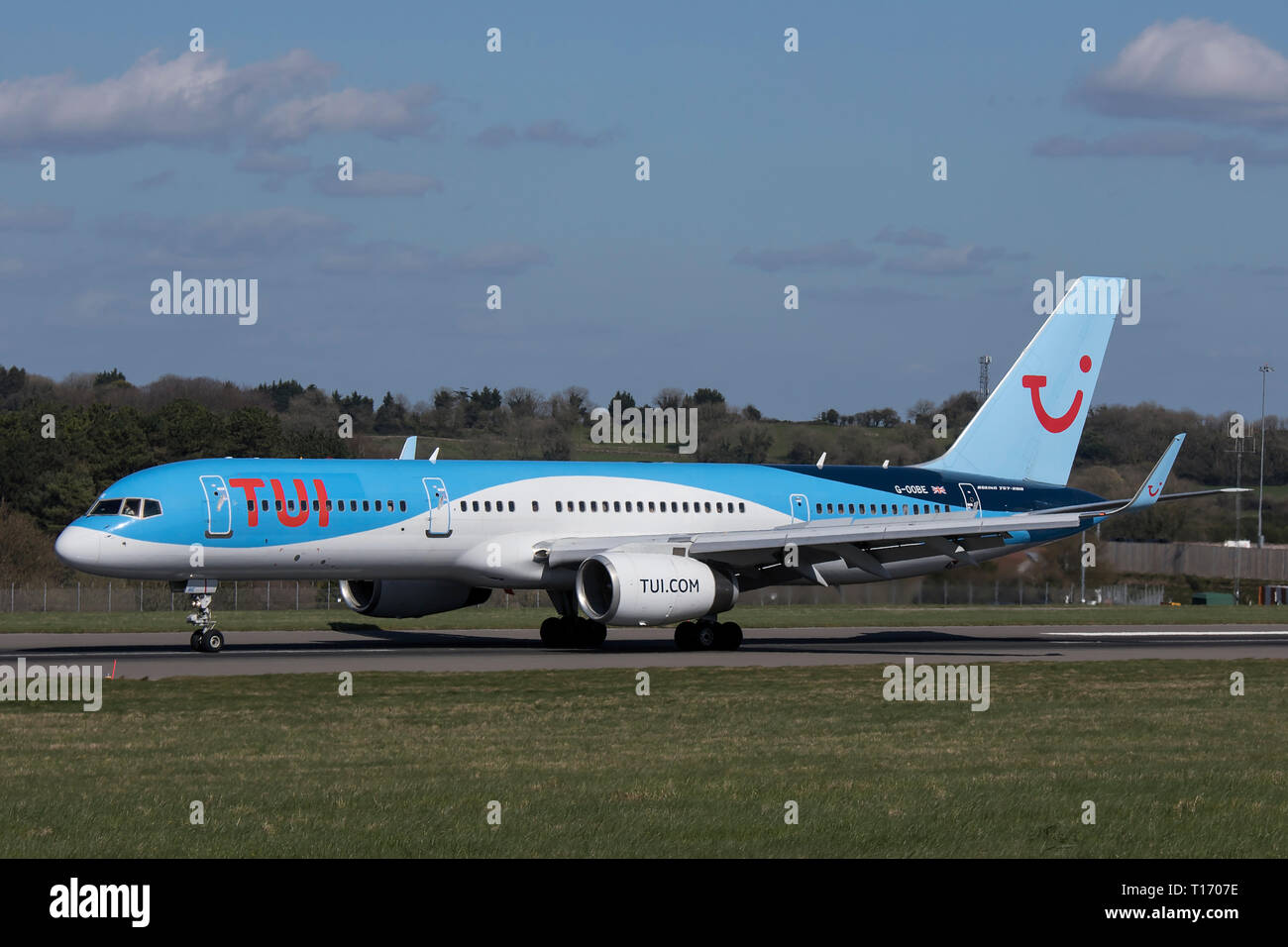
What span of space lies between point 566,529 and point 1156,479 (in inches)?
580

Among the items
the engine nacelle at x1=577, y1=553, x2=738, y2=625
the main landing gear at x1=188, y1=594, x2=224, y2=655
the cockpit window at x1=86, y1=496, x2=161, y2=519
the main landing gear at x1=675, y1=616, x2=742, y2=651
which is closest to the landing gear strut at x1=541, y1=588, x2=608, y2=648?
the main landing gear at x1=675, y1=616, x2=742, y2=651

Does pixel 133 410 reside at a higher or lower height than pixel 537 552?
higher

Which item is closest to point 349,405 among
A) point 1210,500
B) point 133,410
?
point 133,410

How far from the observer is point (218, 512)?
35.7 meters

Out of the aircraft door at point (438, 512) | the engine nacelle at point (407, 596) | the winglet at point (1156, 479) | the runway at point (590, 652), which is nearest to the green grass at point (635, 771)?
the runway at point (590, 652)

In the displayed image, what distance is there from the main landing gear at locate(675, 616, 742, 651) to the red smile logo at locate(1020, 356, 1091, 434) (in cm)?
1493

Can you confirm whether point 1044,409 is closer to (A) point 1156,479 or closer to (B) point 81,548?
(A) point 1156,479

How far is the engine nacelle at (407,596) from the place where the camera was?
40562mm

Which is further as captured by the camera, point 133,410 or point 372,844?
point 133,410

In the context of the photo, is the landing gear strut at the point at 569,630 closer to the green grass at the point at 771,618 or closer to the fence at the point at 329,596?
the green grass at the point at 771,618

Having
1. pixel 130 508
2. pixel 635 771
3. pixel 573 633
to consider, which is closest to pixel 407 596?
pixel 573 633

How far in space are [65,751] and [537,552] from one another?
65.4 feet
